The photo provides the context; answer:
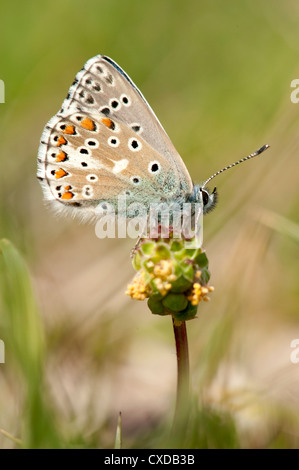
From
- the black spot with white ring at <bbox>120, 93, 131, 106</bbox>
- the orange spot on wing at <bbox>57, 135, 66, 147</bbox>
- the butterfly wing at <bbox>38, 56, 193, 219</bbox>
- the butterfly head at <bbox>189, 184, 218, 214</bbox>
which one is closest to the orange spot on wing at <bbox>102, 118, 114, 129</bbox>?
the butterfly wing at <bbox>38, 56, 193, 219</bbox>

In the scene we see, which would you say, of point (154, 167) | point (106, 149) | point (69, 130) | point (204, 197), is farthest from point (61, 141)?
point (204, 197)

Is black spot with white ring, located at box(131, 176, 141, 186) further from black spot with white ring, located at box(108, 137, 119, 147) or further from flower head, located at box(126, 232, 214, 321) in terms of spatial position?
flower head, located at box(126, 232, 214, 321)

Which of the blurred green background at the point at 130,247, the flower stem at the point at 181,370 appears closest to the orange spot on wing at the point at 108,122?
the blurred green background at the point at 130,247

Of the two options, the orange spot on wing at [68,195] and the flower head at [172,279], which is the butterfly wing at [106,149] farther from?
the flower head at [172,279]

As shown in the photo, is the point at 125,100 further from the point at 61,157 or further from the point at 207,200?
the point at 207,200
